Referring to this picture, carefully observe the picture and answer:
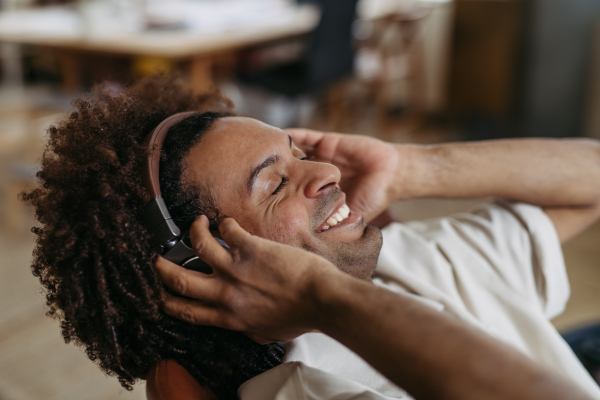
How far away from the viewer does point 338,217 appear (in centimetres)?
105

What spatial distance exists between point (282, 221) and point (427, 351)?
0.45m

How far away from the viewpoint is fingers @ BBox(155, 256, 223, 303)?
756 mm

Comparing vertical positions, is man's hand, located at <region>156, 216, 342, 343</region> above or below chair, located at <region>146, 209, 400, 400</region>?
above

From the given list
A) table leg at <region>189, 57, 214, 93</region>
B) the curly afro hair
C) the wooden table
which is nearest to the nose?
the curly afro hair

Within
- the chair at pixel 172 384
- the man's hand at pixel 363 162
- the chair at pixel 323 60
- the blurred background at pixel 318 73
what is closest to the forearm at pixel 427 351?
the chair at pixel 172 384

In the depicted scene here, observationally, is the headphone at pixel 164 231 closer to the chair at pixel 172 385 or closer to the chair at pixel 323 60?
the chair at pixel 172 385

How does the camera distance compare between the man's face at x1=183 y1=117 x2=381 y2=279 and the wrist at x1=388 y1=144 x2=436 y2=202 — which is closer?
the man's face at x1=183 y1=117 x2=381 y2=279

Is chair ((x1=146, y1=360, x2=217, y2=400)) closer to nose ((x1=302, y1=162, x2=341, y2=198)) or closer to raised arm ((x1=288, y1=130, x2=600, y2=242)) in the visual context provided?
nose ((x1=302, y1=162, x2=341, y2=198))

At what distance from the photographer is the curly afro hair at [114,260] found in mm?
814

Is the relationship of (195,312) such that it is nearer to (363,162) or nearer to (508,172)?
(363,162)

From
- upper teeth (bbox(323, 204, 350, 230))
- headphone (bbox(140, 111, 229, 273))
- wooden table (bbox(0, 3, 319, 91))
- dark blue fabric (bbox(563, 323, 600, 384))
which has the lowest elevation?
dark blue fabric (bbox(563, 323, 600, 384))

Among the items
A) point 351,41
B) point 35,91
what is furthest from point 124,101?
point 35,91

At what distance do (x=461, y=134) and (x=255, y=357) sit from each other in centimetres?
424

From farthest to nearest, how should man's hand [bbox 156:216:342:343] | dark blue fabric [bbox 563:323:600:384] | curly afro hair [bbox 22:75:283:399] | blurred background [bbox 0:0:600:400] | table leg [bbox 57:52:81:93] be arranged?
table leg [bbox 57:52:81:93], blurred background [bbox 0:0:600:400], dark blue fabric [bbox 563:323:600:384], curly afro hair [bbox 22:75:283:399], man's hand [bbox 156:216:342:343]
